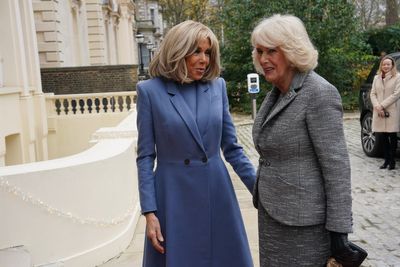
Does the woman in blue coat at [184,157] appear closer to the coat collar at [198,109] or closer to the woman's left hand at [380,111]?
the coat collar at [198,109]

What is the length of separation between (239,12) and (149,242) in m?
21.0

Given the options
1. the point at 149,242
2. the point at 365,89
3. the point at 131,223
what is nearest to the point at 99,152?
the point at 131,223

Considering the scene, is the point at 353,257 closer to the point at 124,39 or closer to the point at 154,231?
the point at 154,231

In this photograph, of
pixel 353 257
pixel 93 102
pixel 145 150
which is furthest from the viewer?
pixel 93 102

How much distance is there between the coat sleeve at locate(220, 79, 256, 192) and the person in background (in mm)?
6453

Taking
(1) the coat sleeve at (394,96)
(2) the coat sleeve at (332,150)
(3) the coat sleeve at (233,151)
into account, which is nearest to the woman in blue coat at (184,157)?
(3) the coat sleeve at (233,151)

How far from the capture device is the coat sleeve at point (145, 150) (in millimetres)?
3014

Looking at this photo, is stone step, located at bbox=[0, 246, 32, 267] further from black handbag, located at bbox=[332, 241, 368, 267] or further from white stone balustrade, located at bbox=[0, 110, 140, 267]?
black handbag, located at bbox=[332, 241, 368, 267]

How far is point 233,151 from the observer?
3369 millimetres

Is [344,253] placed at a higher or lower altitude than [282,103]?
lower

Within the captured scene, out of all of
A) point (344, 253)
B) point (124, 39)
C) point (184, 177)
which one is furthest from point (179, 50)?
point (124, 39)

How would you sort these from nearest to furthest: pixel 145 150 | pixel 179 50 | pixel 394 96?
pixel 179 50 → pixel 145 150 → pixel 394 96

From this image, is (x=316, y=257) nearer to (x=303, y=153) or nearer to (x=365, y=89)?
(x=303, y=153)

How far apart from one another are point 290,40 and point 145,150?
3.63 feet
